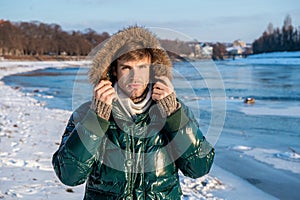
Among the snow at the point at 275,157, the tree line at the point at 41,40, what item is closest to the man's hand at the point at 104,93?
the snow at the point at 275,157

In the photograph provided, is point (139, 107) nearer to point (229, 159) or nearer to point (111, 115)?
point (111, 115)

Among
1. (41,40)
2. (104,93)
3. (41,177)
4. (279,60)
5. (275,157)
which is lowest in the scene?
(275,157)

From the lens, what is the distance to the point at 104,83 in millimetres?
1707

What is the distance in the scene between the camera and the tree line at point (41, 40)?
76.7m

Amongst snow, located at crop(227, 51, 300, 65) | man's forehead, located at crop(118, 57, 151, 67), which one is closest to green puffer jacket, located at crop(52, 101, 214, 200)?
man's forehead, located at crop(118, 57, 151, 67)

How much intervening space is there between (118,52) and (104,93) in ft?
0.99

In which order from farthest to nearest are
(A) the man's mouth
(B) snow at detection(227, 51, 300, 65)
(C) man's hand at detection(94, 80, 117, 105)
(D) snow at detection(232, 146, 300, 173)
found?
(B) snow at detection(227, 51, 300, 65) < (D) snow at detection(232, 146, 300, 173) < (A) the man's mouth < (C) man's hand at detection(94, 80, 117, 105)

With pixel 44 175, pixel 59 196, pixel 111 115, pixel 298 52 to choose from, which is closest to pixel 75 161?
pixel 111 115

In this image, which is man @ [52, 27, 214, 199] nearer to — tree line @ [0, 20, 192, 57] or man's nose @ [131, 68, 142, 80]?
man's nose @ [131, 68, 142, 80]

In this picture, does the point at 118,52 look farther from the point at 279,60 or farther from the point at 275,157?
the point at 279,60

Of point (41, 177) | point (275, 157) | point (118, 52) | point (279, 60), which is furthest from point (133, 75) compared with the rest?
point (279, 60)

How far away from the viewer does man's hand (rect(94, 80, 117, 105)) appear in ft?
5.50

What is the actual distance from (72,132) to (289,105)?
13255 mm

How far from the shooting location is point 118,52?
1.89 metres
